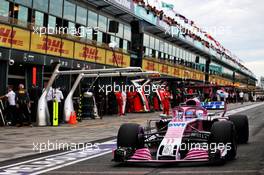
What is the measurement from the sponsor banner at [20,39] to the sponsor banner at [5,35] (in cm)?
25

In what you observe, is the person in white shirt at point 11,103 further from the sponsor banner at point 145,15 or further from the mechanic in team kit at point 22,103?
the sponsor banner at point 145,15

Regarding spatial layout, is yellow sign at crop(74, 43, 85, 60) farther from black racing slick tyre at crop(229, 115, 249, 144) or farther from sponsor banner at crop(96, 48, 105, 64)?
black racing slick tyre at crop(229, 115, 249, 144)

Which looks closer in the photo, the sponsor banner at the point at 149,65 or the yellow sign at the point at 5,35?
the yellow sign at the point at 5,35

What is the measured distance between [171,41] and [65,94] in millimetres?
24360

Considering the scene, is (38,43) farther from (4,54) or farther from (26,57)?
(4,54)

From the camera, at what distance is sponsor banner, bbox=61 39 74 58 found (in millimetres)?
23047

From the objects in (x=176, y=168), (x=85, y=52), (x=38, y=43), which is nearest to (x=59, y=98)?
(x=38, y=43)

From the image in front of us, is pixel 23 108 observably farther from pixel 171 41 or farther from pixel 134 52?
pixel 171 41

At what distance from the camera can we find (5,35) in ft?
59.6

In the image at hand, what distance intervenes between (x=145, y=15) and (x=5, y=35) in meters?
16.8

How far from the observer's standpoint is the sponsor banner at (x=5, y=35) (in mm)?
17953

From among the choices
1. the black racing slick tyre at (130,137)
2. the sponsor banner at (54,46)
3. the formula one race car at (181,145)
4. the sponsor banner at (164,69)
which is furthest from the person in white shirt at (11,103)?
the sponsor banner at (164,69)

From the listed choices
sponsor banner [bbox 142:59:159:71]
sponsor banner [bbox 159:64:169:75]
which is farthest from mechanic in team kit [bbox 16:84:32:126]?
sponsor banner [bbox 159:64:169:75]

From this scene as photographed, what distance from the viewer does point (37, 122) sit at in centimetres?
1817
